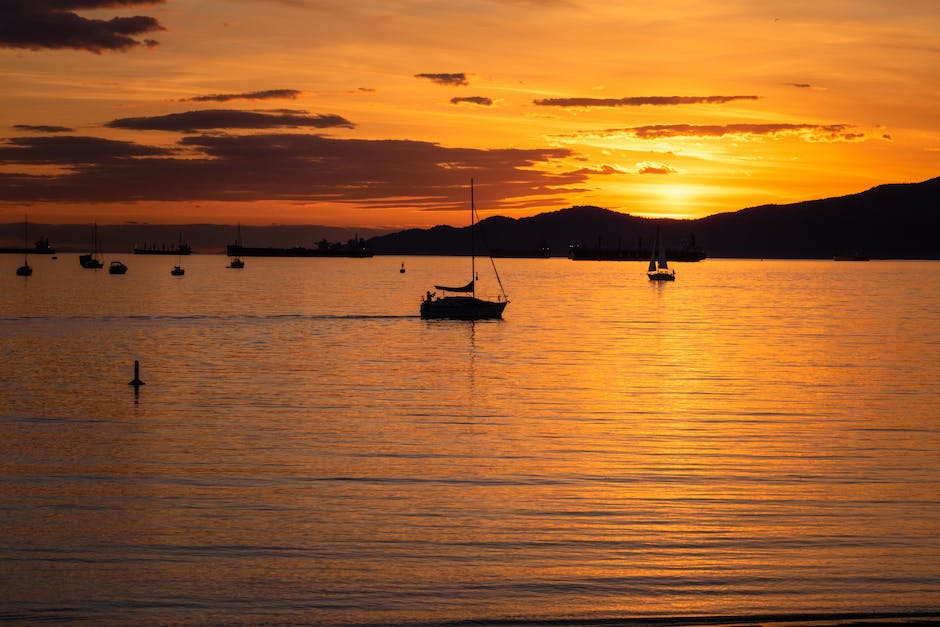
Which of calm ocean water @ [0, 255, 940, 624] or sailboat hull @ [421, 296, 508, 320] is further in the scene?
sailboat hull @ [421, 296, 508, 320]

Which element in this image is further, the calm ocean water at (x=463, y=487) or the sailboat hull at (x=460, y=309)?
the sailboat hull at (x=460, y=309)

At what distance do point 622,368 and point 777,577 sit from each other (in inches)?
1843

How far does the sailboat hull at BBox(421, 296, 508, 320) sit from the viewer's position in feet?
374

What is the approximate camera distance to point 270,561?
2286 centimetres

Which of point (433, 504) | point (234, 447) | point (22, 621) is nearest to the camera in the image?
point (22, 621)

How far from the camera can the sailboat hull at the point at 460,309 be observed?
114m

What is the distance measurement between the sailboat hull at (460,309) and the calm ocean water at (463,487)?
1498 inches

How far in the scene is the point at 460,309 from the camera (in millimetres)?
114812

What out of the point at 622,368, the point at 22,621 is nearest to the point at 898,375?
the point at 622,368

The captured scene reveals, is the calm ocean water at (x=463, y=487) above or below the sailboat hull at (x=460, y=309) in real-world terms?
below

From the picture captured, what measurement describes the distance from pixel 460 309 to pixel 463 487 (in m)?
83.7

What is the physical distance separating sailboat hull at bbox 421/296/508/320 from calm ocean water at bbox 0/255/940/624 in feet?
125

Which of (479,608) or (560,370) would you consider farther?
(560,370)

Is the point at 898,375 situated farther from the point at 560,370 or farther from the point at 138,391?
the point at 138,391
